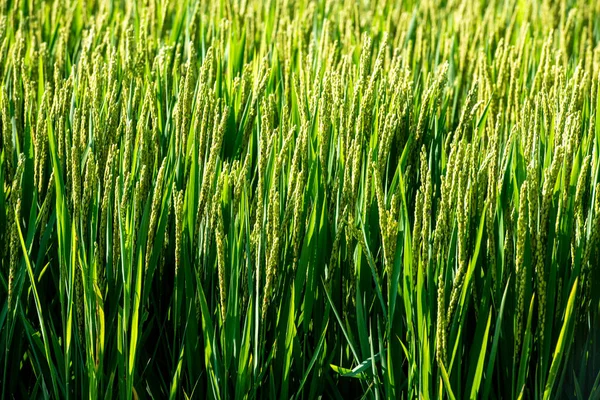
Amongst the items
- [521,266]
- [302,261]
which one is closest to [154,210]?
[302,261]

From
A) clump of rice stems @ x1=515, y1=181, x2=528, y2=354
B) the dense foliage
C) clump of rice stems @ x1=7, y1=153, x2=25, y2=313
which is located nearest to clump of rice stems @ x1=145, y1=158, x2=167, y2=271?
the dense foliage

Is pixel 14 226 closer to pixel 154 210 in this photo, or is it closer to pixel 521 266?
pixel 154 210

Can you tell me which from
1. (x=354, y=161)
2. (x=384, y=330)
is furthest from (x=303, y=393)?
(x=354, y=161)

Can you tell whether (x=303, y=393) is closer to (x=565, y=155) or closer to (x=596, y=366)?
(x=596, y=366)

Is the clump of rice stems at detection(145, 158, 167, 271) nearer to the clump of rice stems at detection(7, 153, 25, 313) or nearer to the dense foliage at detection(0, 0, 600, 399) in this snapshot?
the dense foliage at detection(0, 0, 600, 399)

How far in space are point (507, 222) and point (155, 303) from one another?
0.73 metres

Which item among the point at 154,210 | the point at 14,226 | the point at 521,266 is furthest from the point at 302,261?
the point at 14,226

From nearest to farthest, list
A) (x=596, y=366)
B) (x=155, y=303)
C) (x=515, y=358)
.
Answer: (x=515, y=358), (x=596, y=366), (x=155, y=303)

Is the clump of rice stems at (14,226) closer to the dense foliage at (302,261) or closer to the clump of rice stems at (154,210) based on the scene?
the dense foliage at (302,261)

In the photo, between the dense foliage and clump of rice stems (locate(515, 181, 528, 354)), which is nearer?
clump of rice stems (locate(515, 181, 528, 354))

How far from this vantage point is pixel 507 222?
1513mm

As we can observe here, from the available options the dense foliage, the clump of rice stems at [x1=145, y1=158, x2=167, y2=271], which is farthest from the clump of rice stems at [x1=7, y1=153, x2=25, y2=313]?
the clump of rice stems at [x1=145, y1=158, x2=167, y2=271]

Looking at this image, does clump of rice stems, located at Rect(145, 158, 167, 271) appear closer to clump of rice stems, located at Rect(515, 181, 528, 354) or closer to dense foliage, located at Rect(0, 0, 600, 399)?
dense foliage, located at Rect(0, 0, 600, 399)

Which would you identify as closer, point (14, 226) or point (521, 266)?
point (521, 266)
